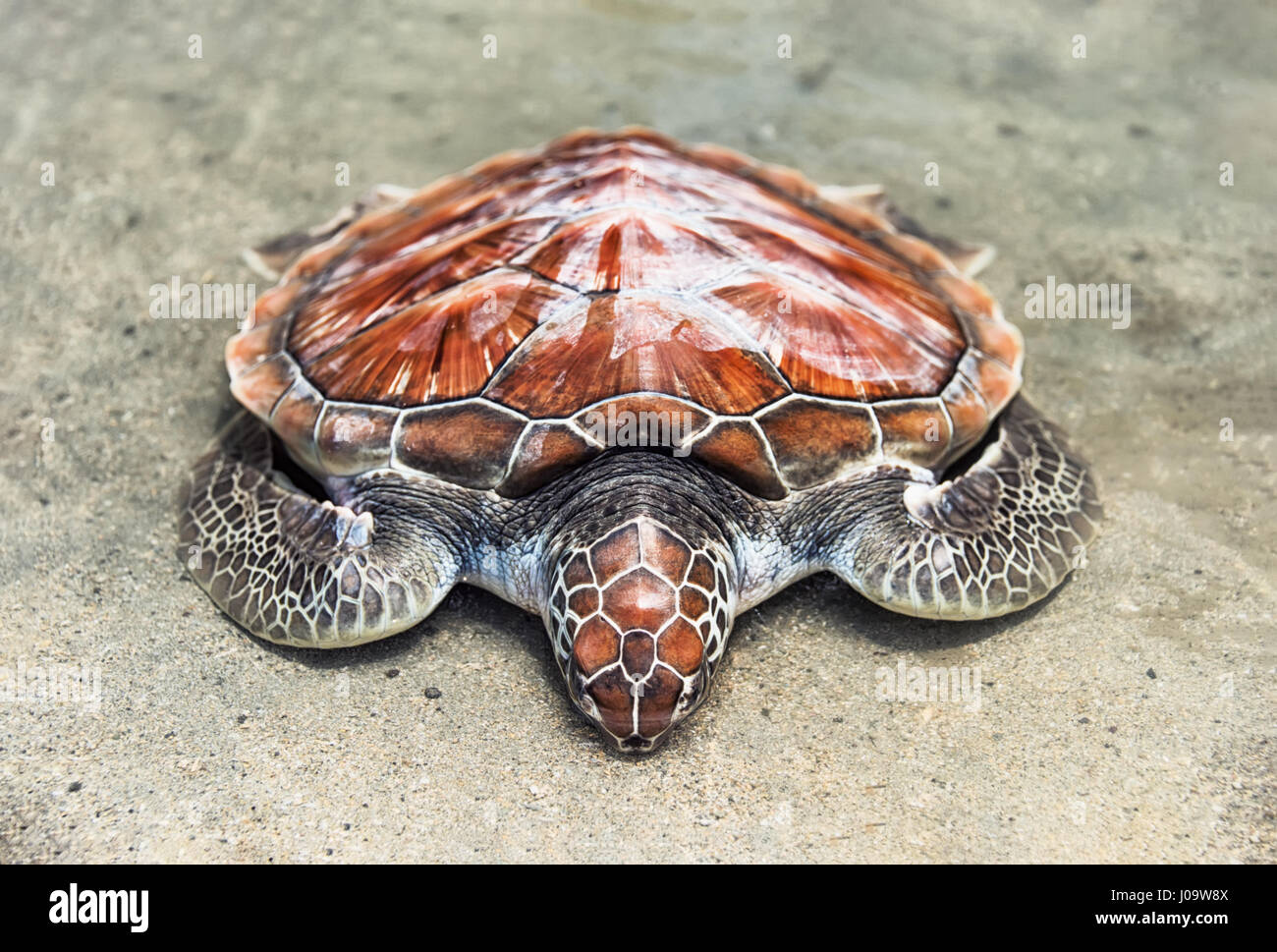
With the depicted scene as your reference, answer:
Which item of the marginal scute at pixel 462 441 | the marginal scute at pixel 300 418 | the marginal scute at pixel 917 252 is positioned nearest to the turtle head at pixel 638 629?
the marginal scute at pixel 462 441

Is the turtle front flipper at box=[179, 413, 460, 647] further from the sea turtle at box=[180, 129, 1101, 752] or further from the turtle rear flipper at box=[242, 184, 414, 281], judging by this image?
the turtle rear flipper at box=[242, 184, 414, 281]

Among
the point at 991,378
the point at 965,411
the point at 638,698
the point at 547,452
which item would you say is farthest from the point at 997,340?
the point at 638,698

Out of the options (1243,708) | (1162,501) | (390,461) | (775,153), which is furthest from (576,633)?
(775,153)

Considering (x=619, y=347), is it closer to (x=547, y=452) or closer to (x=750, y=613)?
(x=547, y=452)
